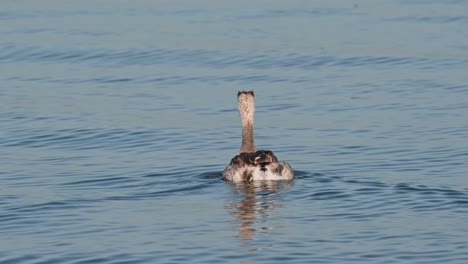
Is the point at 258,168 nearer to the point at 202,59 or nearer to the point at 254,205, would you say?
the point at 254,205

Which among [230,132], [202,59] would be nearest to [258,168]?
[230,132]

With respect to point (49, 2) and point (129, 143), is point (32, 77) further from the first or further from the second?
point (49, 2)

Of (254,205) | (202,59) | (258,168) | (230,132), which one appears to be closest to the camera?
(254,205)

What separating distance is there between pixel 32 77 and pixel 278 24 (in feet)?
43.7

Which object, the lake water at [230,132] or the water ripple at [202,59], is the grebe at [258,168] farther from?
the water ripple at [202,59]

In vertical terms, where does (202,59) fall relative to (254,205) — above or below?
above

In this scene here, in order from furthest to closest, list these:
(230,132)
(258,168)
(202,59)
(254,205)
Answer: (202,59) < (230,132) < (258,168) < (254,205)

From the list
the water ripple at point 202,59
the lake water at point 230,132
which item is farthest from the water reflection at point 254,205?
the water ripple at point 202,59

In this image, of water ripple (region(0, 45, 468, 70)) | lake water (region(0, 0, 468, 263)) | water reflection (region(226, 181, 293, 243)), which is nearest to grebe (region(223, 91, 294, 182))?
water reflection (region(226, 181, 293, 243))

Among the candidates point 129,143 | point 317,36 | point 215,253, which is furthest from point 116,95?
point 215,253

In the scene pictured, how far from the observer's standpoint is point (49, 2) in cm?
5719

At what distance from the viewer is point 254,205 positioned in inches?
766

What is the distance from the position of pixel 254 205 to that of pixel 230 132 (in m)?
8.88

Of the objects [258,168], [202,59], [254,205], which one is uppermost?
[202,59]
